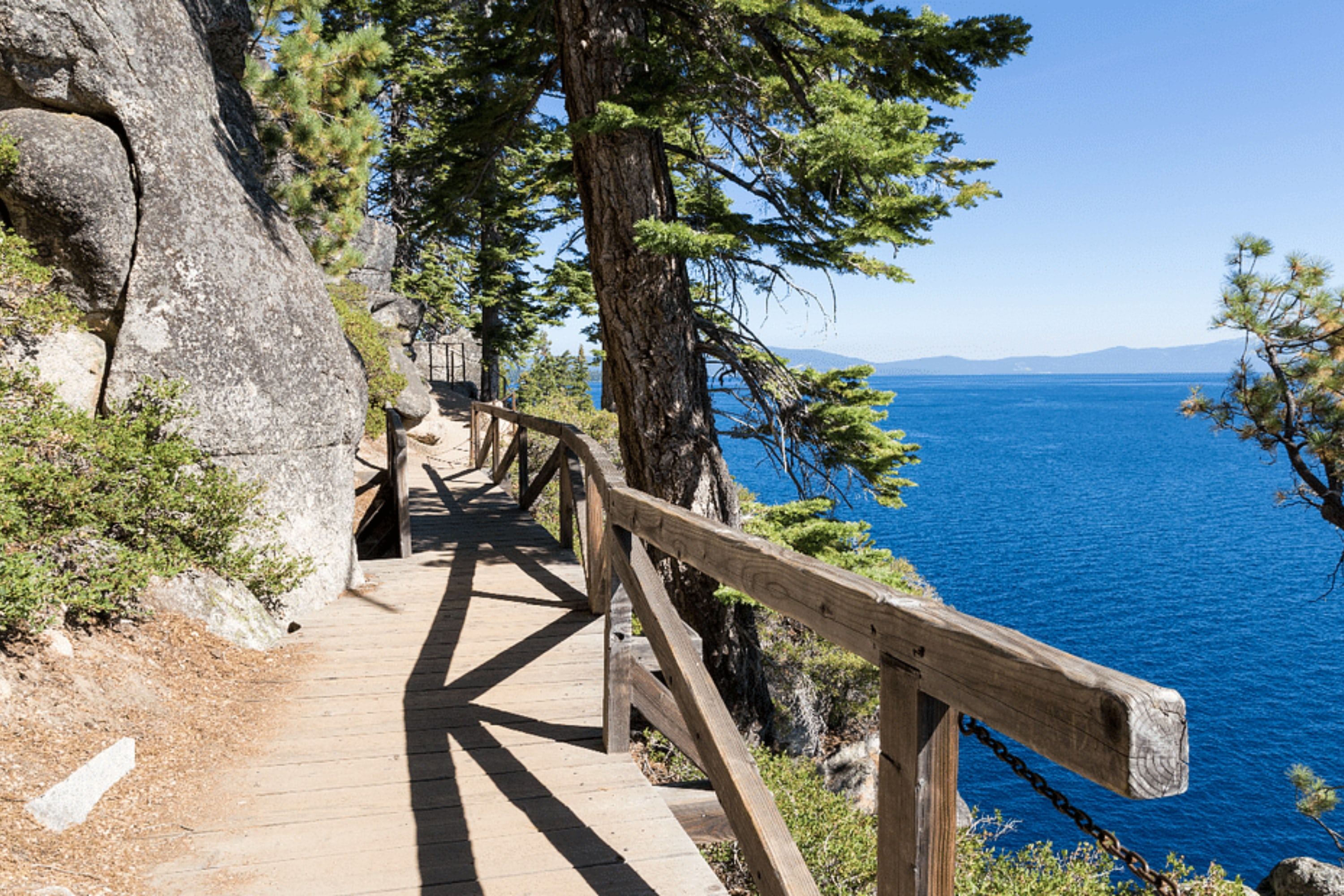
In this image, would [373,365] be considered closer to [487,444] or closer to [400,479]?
[487,444]

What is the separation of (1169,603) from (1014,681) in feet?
110

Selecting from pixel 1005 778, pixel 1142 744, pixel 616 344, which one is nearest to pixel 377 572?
pixel 616 344

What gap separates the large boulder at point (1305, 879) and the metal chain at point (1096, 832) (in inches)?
625

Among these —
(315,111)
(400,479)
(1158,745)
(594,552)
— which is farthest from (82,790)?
(315,111)

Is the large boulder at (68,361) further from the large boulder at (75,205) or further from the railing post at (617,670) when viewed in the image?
the railing post at (617,670)

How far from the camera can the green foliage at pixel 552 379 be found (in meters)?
28.4

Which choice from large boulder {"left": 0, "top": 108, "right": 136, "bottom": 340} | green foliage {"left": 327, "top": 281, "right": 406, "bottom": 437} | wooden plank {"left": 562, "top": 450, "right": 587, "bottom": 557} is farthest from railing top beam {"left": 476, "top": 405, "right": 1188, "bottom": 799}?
green foliage {"left": 327, "top": 281, "right": 406, "bottom": 437}

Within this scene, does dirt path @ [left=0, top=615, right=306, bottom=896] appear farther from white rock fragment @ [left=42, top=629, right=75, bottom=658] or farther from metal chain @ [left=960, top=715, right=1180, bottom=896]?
metal chain @ [left=960, top=715, right=1180, bottom=896]

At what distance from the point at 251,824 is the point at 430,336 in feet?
92.7

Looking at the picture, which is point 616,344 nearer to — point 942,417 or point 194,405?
point 194,405

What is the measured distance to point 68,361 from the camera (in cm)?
519

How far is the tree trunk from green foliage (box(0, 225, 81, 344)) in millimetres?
3727

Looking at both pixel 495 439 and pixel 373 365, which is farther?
pixel 373 365

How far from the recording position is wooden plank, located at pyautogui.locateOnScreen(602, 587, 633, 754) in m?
3.73
